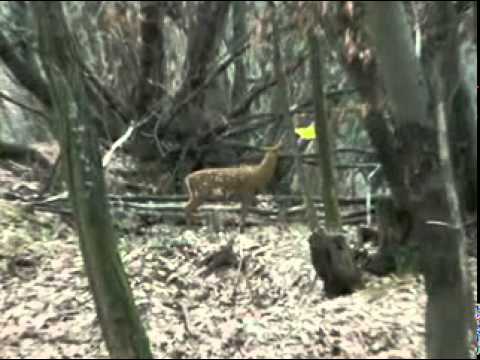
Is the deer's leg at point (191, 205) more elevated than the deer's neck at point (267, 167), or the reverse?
the deer's neck at point (267, 167)

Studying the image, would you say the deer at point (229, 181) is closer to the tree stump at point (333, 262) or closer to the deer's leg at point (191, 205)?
the deer's leg at point (191, 205)

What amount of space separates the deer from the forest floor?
0.25 metres

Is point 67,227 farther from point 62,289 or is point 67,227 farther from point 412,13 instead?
point 412,13

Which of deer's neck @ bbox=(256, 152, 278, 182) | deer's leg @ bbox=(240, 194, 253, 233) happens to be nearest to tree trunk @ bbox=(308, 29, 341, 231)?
deer's neck @ bbox=(256, 152, 278, 182)

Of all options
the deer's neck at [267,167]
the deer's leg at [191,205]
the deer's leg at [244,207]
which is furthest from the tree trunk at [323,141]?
the deer's leg at [191,205]

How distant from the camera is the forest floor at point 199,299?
3.59 m

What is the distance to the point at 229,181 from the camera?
5555 millimetres

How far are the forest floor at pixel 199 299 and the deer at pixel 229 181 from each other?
0.25 metres

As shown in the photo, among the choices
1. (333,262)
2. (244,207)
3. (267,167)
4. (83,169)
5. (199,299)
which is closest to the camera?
(83,169)

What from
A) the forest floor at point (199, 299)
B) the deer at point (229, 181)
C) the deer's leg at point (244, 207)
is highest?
the deer at point (229, 181)

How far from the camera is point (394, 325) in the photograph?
12.8 ft

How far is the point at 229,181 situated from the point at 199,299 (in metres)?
1.45

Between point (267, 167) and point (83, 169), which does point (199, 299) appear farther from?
point (83, 169)

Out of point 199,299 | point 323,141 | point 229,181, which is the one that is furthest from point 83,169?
point 229,181
